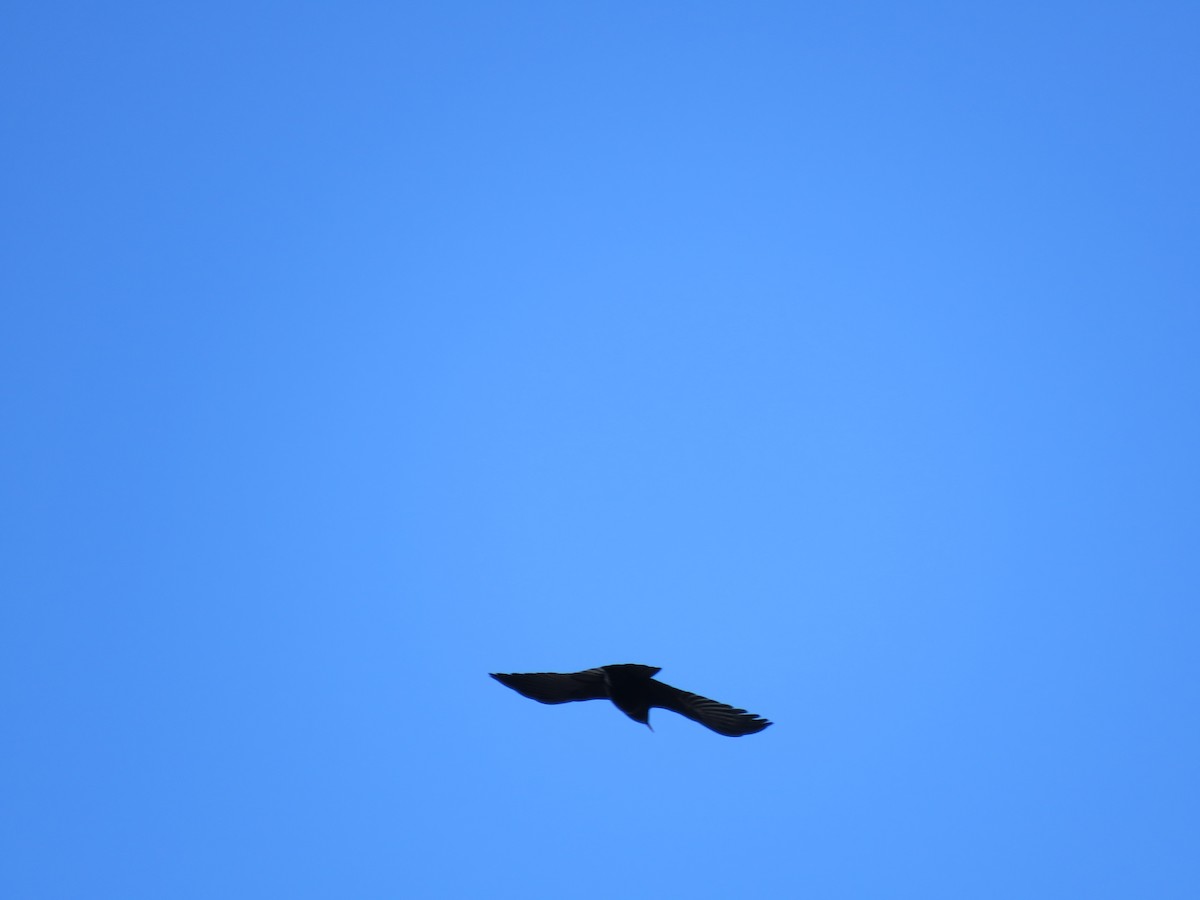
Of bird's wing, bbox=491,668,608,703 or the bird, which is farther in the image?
bird's wing, bbox=491,668,608,703

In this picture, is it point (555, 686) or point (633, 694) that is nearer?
point (633, 694)

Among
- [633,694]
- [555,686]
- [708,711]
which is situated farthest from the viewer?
[555,686]

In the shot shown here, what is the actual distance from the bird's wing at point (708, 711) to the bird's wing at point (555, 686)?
90 centimetres

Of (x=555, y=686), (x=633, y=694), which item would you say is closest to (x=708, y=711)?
(x=633, y=694)

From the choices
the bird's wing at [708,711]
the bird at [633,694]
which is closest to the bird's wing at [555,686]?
the bird at [633,694]

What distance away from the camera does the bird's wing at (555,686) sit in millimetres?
17281

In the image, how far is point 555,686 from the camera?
17422 mm

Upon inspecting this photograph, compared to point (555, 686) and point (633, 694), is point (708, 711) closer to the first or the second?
point (633, 694)

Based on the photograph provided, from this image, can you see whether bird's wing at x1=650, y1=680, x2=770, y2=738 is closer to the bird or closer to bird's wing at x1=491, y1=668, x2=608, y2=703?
the bird

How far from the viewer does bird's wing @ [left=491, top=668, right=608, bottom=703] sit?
1728 cm

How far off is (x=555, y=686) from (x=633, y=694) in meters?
1.25

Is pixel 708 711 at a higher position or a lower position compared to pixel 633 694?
lower

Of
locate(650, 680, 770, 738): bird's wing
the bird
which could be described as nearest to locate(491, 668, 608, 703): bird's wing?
the bird

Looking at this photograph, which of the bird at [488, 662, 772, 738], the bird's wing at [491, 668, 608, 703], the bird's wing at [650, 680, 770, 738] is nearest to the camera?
the bird's wing at [650, 680, 770, 738]
